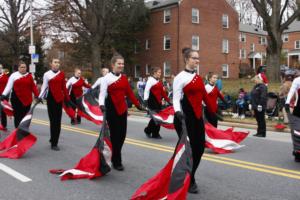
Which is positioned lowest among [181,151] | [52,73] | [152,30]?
[181,151]

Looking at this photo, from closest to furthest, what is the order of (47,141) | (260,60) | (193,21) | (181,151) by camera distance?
(181,151) → (47,141) → (193,21) → (260,60)

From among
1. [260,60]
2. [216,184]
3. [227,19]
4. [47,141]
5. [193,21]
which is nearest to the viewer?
[216,184]

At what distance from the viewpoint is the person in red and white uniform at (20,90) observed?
1051 centimetres

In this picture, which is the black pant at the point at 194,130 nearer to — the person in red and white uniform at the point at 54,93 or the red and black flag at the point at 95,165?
the red and black flag at the point at 95,165

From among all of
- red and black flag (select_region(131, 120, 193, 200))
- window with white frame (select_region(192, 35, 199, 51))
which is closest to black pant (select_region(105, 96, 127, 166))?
red and black flag (select_region(131, 120, 193, 200))

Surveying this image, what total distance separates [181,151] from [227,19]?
45.1 m

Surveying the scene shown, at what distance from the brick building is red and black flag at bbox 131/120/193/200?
37.7 m

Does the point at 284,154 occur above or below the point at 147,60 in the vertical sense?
below

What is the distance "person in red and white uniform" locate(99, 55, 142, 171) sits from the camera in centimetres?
736

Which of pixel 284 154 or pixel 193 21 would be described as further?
pixel 193 21

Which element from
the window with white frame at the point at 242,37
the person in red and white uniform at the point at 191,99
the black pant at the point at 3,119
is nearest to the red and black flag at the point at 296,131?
the person in red and white uniform at the point at 191,99

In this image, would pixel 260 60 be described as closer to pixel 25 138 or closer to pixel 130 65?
pixel 130 65

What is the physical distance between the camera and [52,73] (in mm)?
9602

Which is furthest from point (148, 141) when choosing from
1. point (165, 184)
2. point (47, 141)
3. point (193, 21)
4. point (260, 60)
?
point (260, 60)
